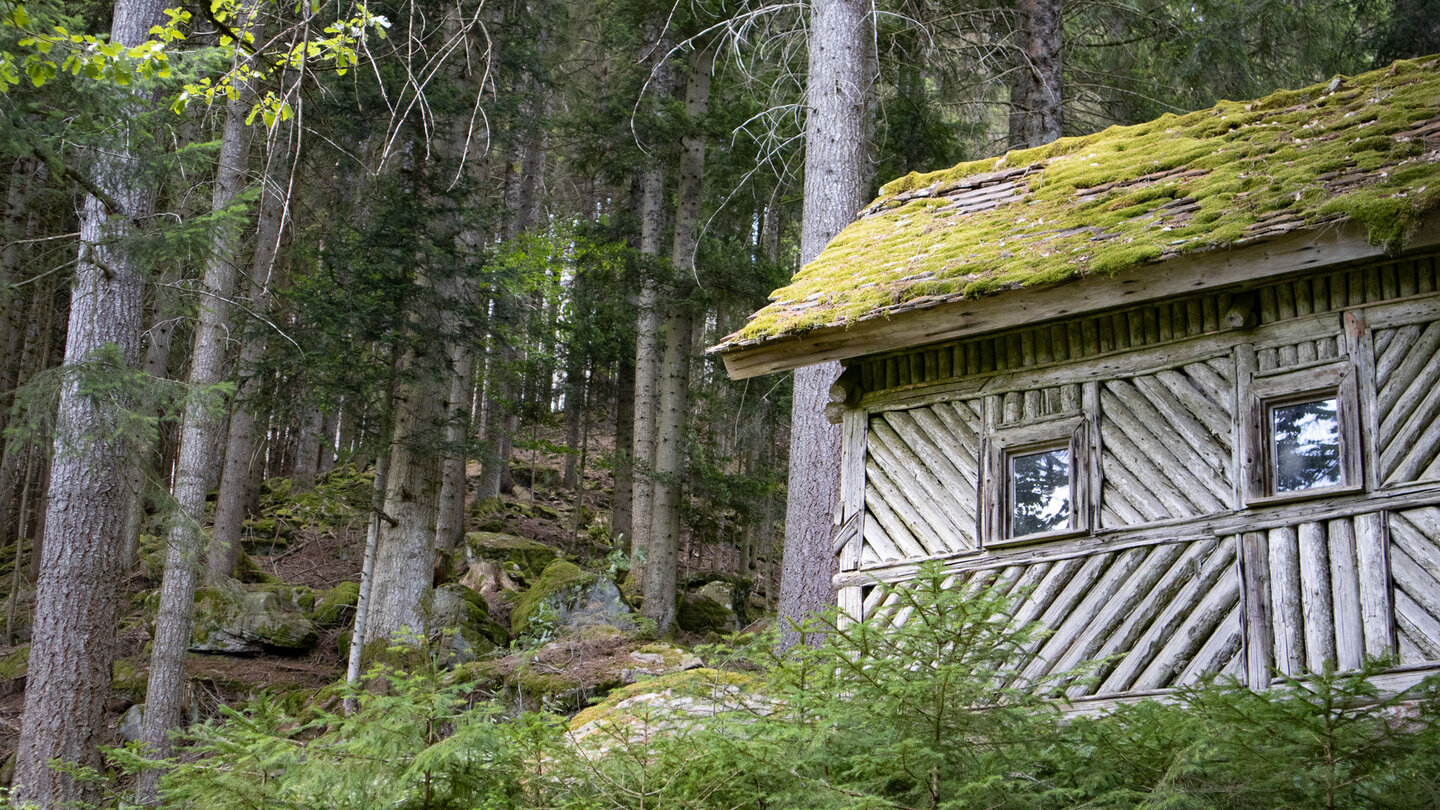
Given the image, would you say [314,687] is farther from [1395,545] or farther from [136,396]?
[1395,545]

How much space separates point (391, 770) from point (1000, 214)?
657cm

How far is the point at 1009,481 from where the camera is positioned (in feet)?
25.3

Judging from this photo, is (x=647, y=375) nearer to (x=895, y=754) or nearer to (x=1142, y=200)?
(x=1142, y=200)

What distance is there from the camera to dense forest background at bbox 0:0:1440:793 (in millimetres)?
9359

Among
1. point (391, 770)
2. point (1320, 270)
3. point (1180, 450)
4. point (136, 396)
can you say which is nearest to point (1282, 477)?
point (1180, 450)

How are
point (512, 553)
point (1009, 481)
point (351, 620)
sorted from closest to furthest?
point (1009, 481) → point (351, 620) → point (512, 553)

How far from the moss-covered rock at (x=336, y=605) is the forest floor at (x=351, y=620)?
0.12 ft

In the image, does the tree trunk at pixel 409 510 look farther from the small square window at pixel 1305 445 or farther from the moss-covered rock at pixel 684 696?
the small square window at pixel 1305 445

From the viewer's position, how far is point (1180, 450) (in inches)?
280

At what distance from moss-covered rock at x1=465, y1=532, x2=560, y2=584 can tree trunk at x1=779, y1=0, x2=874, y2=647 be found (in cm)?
997

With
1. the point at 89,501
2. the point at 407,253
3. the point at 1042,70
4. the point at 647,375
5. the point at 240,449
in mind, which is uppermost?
the point at 1042,70

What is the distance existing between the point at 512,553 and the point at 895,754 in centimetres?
1636

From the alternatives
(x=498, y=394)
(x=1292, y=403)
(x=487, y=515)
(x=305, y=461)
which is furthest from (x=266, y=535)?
(x=1292, y=403)

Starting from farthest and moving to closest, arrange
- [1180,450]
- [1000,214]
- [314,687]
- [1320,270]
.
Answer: [314,687], [1000,214], [1180,450], [1320,270]
